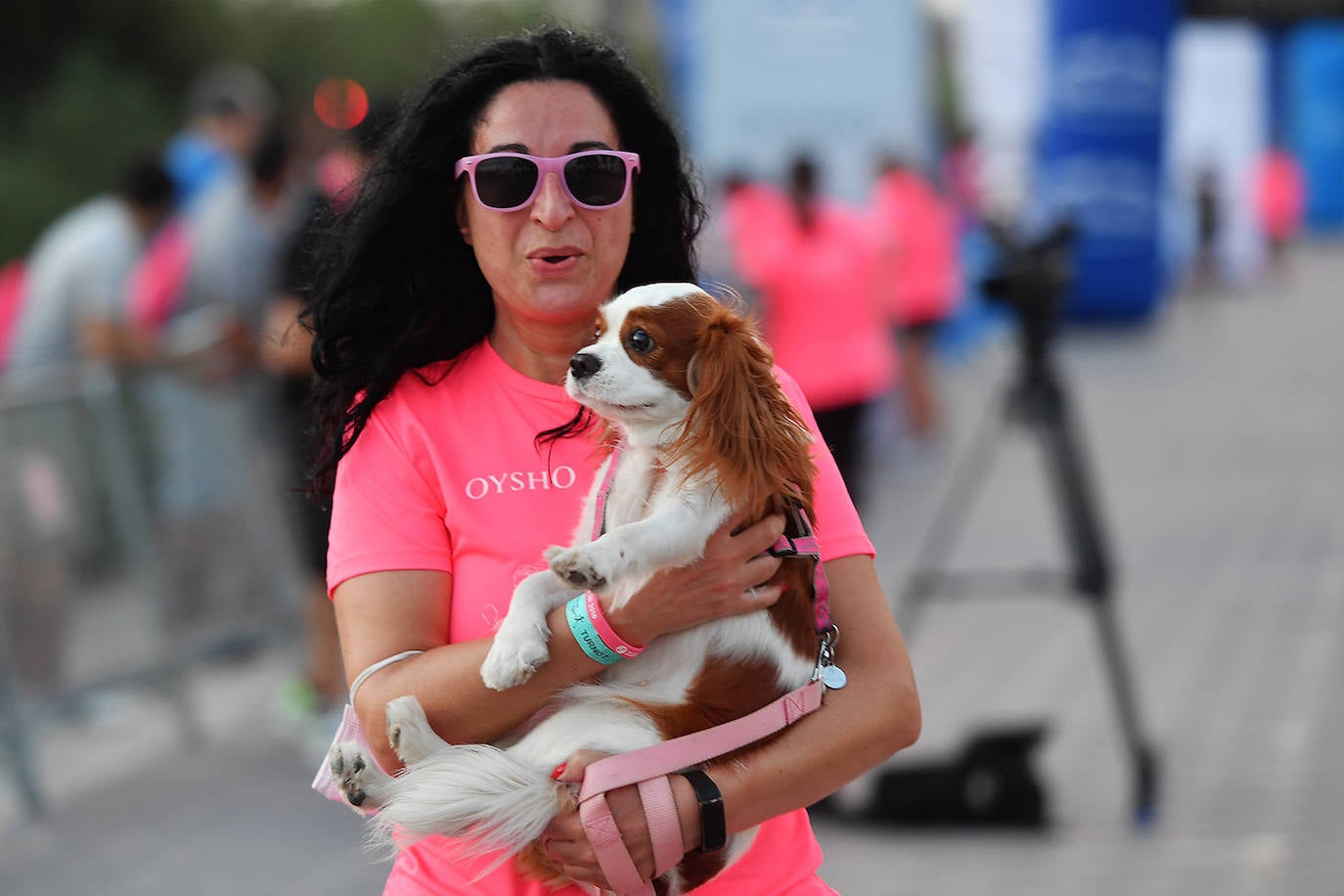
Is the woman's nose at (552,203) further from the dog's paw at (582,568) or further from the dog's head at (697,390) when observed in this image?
the dog's paw at (582,568)

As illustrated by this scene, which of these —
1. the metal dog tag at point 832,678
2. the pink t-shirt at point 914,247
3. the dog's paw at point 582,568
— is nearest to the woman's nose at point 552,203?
the dog's paw at point 582,568

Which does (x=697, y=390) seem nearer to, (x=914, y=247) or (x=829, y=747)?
(x=829, y=747)

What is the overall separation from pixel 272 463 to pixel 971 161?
22408 mm

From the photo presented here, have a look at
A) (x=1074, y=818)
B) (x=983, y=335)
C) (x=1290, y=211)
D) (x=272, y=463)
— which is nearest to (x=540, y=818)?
(x=1074, y=818)

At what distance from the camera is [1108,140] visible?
12.1 m

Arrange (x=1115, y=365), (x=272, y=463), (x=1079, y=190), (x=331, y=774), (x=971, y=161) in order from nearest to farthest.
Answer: (x=331, y=774) → (x=272, y=463) → (x=1079, y=190) → (x=1115, y=365) → (x=971, y=161)

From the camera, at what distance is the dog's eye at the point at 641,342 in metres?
2.20

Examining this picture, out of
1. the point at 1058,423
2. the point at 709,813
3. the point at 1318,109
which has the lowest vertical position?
the point at 1318,109

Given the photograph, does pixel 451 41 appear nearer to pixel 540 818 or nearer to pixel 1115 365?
pixel 540 818

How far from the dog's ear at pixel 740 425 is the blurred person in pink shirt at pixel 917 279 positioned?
35.3 ft

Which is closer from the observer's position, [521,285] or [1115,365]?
[521,285]

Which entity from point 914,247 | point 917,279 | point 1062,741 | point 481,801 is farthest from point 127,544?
point 917,279

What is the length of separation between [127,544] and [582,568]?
5.44 meters

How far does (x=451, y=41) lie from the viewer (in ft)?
8.83
